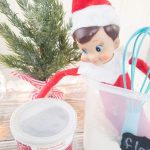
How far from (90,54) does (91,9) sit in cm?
6

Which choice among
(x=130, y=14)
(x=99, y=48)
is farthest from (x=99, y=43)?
(x=130, y=14)

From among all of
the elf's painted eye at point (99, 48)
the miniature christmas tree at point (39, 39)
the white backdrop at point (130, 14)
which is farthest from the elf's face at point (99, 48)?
the white backdrop at point (130, 14)

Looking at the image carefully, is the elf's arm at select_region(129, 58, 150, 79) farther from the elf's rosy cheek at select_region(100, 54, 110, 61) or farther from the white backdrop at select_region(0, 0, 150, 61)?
the white backdrop at select_region(0, 0, 150, 61)

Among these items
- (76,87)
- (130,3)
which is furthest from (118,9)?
(76,87)

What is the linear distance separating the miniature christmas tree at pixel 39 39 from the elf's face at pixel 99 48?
0.33ft

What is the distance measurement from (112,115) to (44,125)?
0.11 meters

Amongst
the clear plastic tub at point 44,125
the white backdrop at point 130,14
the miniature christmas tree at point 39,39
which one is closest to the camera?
the clear plastic tub at point 44,125

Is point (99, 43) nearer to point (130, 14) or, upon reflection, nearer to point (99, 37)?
point (99, 37)

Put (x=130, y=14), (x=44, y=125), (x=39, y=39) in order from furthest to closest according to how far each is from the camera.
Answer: (x=130, y=14) < (x=39, y=39) < (x=44, y=125)

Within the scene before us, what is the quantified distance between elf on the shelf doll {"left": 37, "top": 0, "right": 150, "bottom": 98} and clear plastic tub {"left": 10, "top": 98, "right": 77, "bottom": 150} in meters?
0.08

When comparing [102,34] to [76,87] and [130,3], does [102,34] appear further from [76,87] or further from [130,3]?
[130,3]

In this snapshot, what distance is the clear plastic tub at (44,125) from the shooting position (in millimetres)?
366

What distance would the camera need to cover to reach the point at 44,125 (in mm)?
386

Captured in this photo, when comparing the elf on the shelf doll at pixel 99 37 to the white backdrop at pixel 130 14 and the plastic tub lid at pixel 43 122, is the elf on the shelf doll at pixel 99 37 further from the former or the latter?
Answer: the white backdrop at pixel 130 14
